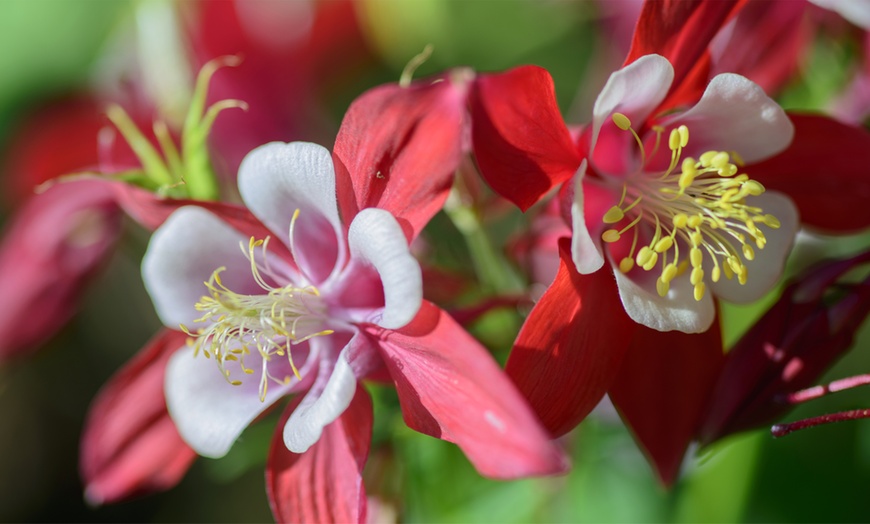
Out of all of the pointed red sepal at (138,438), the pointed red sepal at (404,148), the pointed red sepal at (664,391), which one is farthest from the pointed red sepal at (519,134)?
the pointed red sepal at (138,438)

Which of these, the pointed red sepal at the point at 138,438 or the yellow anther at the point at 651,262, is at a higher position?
the yellow anther at the point at 651,262

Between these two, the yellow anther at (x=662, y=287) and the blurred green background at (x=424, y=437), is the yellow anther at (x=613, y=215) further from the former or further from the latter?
the blurred green background at (x=424, y=437)

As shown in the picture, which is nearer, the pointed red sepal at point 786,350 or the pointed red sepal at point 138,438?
the pointed red sepal at point 786,350

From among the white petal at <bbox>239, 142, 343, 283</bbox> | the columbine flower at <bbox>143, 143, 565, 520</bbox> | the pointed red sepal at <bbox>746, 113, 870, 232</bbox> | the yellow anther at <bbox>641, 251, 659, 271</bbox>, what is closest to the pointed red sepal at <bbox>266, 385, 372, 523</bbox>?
the columbine flower at <bbox>143, 143, 565, 520</bbox>

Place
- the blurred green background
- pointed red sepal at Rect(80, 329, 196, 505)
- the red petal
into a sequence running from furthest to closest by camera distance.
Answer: the blurred green background < pointed red sepal at Rect(80, 329, 196, 505) < the red petal

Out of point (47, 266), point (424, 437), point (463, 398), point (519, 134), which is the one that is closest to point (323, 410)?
point (463, 398)

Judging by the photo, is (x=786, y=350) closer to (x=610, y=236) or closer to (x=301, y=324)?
(x=610, y=236)

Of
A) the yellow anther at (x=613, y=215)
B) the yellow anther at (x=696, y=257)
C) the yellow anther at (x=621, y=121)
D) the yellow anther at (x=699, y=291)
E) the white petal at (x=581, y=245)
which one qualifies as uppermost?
the yellow anther at (x=621, y=121)

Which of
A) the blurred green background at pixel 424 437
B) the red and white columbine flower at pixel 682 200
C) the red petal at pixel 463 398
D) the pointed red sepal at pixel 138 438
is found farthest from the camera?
the blurred green background at pixel 424 437

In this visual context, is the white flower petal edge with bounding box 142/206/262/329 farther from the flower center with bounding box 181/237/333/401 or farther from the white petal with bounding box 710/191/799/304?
the white petal with bounding box 710/191/799/304
